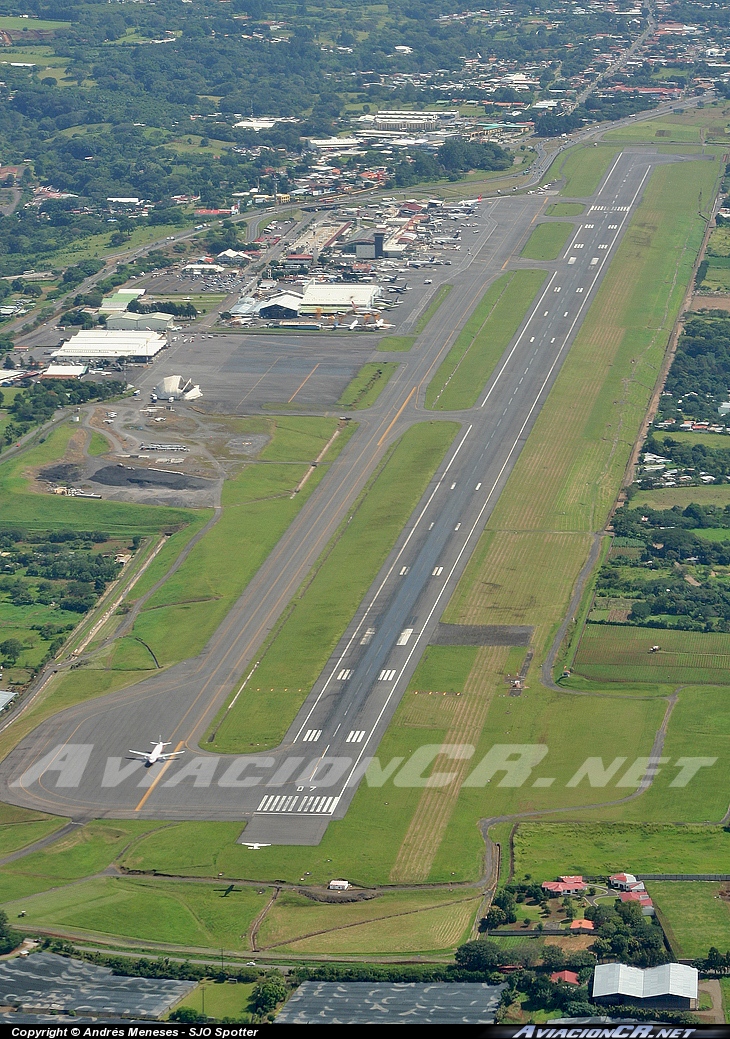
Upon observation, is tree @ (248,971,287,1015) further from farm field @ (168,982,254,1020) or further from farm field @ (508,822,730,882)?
farm field @ (508,822,730,882)

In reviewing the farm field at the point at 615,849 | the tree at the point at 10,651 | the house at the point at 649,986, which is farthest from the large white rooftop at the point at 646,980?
the tree at the point at 10,651

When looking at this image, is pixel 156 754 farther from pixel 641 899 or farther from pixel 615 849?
pixel 641 899

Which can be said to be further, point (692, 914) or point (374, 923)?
point (374, 923)

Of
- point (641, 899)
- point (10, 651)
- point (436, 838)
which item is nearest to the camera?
point (641, 899)

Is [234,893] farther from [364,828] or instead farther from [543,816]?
[543,816]

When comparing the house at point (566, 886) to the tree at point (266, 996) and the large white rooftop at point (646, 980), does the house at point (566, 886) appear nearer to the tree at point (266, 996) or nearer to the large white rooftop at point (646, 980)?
the large white rooftop at point (646, 980)

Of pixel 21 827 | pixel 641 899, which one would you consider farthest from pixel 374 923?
pixel 21 827

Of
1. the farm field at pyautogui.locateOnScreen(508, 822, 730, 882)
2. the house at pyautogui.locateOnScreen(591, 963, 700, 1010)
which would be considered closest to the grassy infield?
the farm field at pyautogui.locateOnScreen(508, 822, 730, 882)

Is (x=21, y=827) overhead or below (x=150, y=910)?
below
